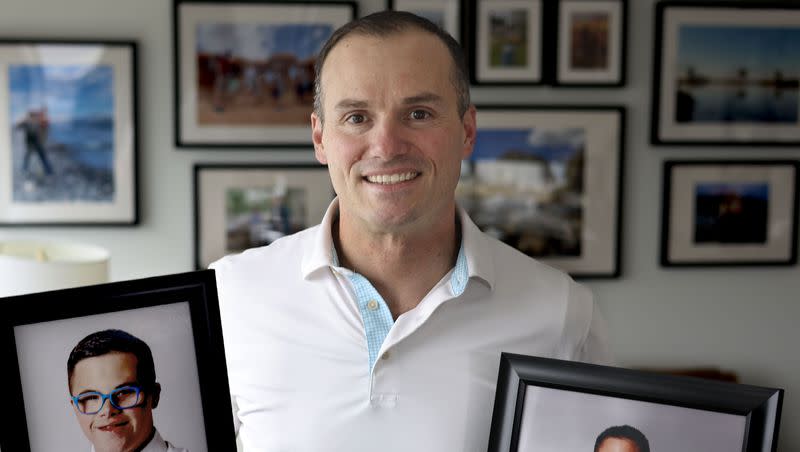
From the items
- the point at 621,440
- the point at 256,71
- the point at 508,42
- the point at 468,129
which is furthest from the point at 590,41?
the point at 621,440

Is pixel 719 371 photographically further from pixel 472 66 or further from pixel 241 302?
pixel 241 302

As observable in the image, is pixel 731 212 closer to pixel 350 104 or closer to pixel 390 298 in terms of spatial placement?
pixel 390 298

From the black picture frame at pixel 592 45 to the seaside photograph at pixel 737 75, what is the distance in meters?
0.24

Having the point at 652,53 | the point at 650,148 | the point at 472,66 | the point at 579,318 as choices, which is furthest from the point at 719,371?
the point at 579,318

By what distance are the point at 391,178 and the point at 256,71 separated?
1.56m

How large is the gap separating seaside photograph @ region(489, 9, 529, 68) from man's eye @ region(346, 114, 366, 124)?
5.13 feet

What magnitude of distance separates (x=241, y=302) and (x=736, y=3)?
7.73ft

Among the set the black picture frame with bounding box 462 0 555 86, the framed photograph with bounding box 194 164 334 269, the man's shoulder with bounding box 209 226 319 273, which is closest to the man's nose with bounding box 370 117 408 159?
the man's shoulder with bounding box 209 226 319 273

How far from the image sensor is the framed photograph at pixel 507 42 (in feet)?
9.09

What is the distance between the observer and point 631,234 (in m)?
2.94

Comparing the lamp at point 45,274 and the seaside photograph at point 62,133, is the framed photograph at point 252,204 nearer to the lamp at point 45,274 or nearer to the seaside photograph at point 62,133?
the seaside photograph at point 62,133

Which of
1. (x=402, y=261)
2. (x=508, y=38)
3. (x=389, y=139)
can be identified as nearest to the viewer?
(x=389, y=139)

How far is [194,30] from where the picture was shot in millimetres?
2656

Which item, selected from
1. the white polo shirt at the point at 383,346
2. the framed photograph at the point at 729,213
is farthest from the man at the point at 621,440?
the framed photograph at the point at 729,213
